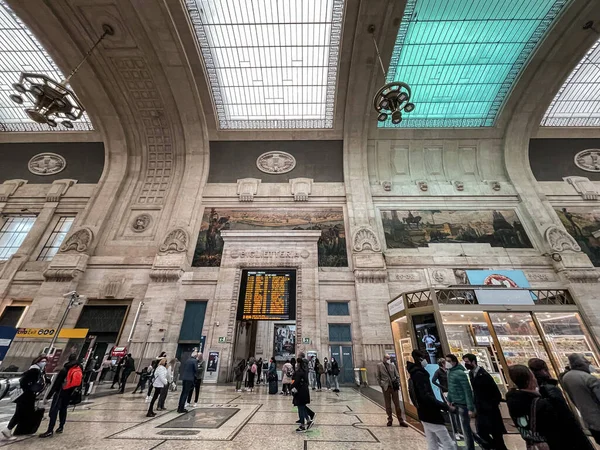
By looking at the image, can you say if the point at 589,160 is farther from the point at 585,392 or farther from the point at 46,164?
the point at 46,164

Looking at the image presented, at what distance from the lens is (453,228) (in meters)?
15.0

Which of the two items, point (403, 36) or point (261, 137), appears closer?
point (403, 36)

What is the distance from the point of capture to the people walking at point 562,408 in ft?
6.42

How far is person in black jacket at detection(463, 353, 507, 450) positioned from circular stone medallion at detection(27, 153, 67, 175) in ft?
76.2

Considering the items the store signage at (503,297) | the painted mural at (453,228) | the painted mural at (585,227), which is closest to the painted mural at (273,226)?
the painted mural at (453,228)

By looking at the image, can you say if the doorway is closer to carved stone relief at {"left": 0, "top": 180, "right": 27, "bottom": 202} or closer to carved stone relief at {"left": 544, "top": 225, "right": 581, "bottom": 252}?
carved stone relief at {"left": 544, "top": 225, "right": 581, "bottom": 252}

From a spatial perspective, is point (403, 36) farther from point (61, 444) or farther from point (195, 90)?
point (61, 444)

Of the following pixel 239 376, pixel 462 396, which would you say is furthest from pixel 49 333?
pixel 462 396

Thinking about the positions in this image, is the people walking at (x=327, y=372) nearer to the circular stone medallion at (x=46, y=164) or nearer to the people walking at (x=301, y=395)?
the people walking at (x=301, y=395)

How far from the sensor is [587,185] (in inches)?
613

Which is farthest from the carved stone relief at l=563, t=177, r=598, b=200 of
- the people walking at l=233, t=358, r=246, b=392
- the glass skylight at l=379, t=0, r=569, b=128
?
the people walking at l=233, t=358, r=246, b=392

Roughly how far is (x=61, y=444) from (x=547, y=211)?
69.0ft

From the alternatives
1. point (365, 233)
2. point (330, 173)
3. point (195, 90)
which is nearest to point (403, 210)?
point (365, 233)

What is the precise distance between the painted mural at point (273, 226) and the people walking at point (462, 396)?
413 inches
